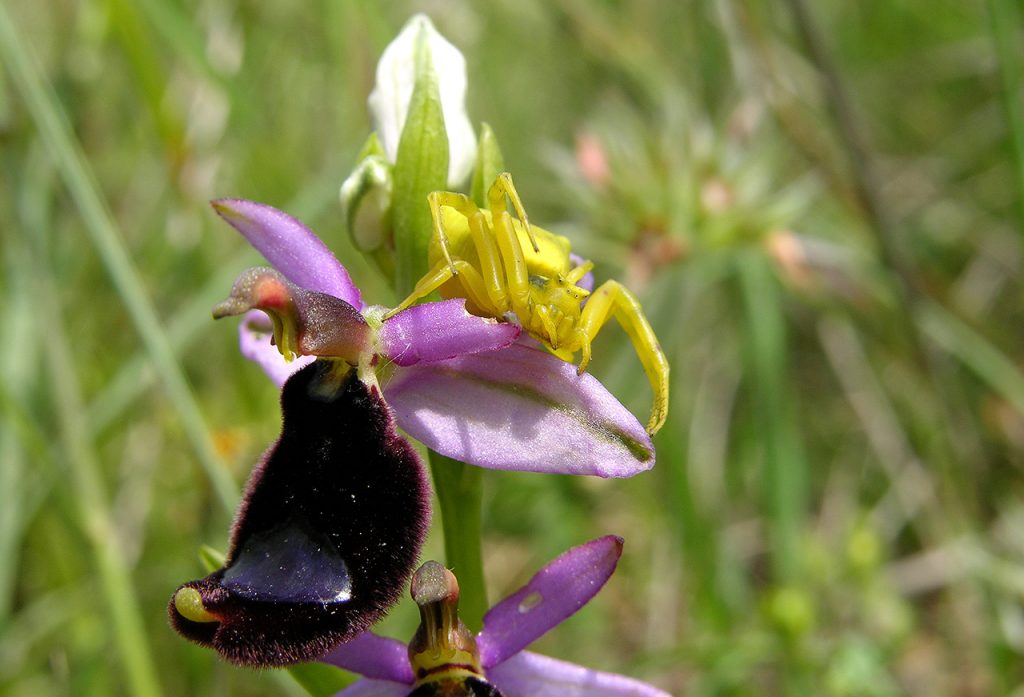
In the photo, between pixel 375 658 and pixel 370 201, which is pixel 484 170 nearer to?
pixel 370 201

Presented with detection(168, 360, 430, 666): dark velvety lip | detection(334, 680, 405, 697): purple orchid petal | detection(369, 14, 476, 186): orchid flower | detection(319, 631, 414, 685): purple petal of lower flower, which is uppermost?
detection(369, 14, 476, 186): orchid flower

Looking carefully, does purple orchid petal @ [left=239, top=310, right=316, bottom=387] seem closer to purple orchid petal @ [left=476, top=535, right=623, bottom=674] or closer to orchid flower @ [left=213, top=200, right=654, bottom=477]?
orchid flower @ [left=213, top=200, right=654, bottom=477]

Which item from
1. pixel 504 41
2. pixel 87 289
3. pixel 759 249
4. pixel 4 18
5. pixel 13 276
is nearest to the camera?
pixel 4 18

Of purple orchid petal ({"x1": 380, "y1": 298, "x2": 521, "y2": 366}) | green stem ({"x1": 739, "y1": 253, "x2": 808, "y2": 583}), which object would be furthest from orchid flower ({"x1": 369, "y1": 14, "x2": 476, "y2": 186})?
green stem ({"x1": 739, "y1": 253, "x2": 808, "y2": 583})

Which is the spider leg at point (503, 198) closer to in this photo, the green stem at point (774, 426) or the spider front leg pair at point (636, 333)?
the spider front leg pair at point (636, 333)

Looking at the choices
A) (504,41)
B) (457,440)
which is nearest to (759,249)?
(457,440)

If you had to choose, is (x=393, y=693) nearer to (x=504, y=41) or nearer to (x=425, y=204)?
(x=425, y=204)
